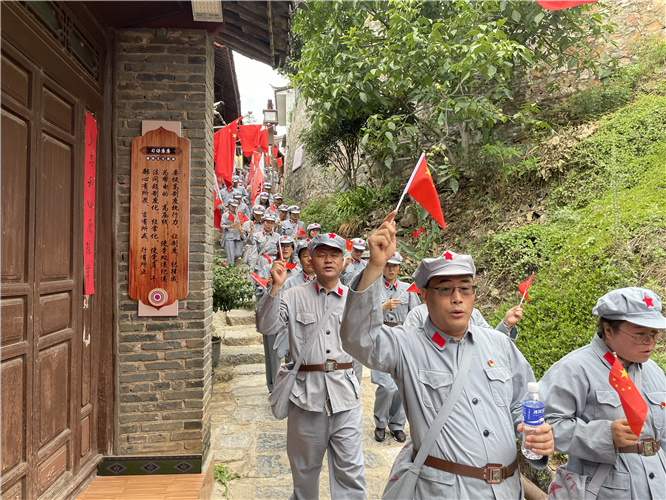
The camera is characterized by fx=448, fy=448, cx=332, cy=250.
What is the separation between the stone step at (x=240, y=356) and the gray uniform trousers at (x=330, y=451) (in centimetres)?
479

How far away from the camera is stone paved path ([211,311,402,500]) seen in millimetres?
4457

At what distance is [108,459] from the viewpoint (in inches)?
153

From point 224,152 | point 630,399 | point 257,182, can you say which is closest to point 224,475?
point 630,399

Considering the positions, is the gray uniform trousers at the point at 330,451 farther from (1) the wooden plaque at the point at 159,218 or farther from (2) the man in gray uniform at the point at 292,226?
(2) the man in gray uniform at the point at 292,226

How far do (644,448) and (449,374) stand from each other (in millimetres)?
1102

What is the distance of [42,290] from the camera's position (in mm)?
2906

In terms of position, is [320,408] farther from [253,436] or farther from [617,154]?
[617,154]

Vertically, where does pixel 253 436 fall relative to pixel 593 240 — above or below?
below

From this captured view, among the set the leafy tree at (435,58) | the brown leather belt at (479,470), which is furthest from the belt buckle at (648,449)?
the leafy tree at (435,58)

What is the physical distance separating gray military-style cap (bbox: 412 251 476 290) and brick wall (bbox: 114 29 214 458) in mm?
2543

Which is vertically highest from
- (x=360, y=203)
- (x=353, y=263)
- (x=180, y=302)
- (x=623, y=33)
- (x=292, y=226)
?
(x=623, y=33)

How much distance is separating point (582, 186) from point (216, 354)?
669cm

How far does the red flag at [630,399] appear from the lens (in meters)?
2.08

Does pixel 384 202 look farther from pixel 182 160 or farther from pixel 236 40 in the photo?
pixel 182 160
